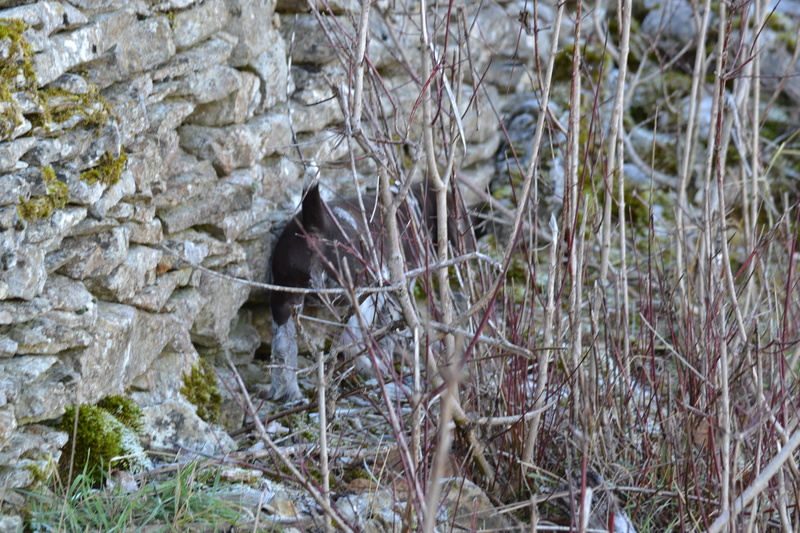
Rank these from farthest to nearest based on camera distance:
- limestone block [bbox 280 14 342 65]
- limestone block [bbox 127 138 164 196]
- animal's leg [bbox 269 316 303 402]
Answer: limestone block [bbox 280 14 342 65]
animal's leg [bbox 269 316 303 402]
limestone block [bbox 127 138 164 196]

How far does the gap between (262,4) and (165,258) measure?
4.70ft

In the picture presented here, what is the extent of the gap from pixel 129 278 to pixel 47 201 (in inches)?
19.9

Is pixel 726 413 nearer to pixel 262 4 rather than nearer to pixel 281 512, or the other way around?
pixel 281 512

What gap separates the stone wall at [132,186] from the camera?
2.70m

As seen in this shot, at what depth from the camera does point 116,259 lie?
3.09 metres

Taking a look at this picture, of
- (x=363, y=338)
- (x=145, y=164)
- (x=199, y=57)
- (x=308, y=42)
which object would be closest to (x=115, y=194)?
(x=145, y=164)

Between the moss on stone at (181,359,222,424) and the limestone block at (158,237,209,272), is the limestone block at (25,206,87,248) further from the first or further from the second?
the moss on stone at (181,359,222,424)

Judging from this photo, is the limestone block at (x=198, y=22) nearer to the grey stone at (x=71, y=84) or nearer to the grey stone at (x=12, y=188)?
the grey stone at (x=71, y=84)

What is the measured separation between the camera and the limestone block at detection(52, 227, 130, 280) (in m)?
2.93

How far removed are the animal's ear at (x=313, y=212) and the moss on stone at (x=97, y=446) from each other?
48.9 inches

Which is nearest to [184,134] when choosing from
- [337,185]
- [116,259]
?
[116,259]

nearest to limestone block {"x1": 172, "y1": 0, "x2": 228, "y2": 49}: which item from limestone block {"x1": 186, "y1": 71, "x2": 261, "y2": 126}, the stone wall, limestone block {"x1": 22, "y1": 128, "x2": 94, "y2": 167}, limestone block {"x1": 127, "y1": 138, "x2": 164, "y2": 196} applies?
the stone wall

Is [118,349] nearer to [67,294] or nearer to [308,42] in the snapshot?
[67,294]

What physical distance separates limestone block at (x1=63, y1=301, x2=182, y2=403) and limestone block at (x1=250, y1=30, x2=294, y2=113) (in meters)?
1.34
